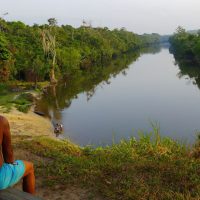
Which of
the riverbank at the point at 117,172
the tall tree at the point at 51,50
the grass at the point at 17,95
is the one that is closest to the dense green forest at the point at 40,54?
the tall tree at the point at 51,50

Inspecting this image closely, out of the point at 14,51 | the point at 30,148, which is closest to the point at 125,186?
the point at 30,148

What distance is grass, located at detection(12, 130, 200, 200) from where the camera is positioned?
6723 millimetres

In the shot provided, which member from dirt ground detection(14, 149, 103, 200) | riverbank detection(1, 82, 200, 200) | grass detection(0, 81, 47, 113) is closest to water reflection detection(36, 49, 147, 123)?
grass detection(0, 81, 47, 113)

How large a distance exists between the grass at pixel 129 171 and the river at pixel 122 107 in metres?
9.33

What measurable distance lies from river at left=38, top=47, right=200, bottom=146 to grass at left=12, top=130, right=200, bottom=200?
9.33 metres

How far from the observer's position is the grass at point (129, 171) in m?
6.72

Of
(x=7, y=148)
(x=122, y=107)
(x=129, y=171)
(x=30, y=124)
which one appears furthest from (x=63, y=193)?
(x=122, y=107)

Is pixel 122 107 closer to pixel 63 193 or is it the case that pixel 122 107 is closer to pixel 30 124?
pixel 30 124

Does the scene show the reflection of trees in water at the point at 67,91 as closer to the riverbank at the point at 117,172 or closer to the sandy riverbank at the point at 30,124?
the sandy riverbank at the point at 30,124

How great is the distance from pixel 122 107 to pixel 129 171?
99.2 feet

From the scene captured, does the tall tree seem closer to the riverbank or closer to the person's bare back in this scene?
the riverbank

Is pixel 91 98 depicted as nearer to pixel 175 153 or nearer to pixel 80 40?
pixel 175 153

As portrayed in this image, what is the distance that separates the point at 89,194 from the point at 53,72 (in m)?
44.4

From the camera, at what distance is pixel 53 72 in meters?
50.5
